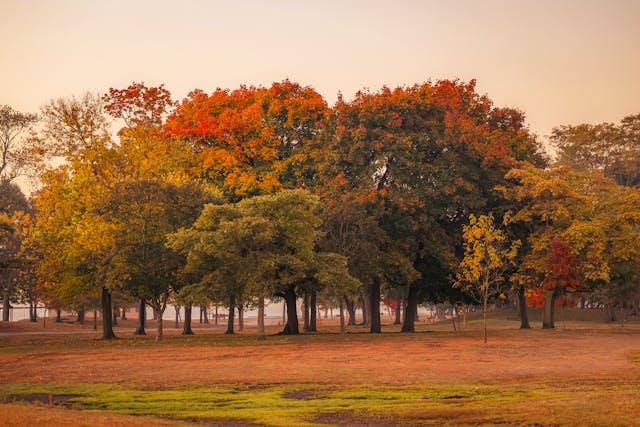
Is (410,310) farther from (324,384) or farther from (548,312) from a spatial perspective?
(324,384)

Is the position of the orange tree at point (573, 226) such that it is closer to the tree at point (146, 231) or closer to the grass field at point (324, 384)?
the grass field at point (324, 384)

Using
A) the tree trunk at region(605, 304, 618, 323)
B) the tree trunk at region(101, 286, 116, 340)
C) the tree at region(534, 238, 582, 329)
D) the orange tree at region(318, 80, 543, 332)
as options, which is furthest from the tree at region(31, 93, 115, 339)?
the tree trunk at region(605, 304, 618, 323)

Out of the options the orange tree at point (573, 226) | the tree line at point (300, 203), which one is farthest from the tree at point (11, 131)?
the orange tree at point (573, 226)

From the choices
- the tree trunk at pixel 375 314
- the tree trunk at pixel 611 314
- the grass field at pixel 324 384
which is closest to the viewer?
the grass field at pixel 324 384

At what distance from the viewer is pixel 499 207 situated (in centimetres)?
6688

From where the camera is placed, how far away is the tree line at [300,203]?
178ft

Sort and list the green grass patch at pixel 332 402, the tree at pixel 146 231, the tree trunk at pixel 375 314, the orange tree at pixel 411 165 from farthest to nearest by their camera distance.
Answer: the tree trunk at pixel 375 314
the orange tree at pixel 411 165
the tree at pixel 146 231
the green grass patch at pixel 332 402

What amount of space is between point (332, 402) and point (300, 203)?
32.4 m

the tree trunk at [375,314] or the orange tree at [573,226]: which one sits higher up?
the orange tree at [573,226]

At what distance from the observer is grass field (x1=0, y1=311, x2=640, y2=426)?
20141 millimetres

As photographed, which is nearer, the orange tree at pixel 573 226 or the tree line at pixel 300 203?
the tree line at pixel 300 203

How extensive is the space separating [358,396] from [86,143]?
4488 cm

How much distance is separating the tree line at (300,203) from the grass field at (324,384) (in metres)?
6.50

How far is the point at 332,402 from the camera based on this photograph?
2380 cm
